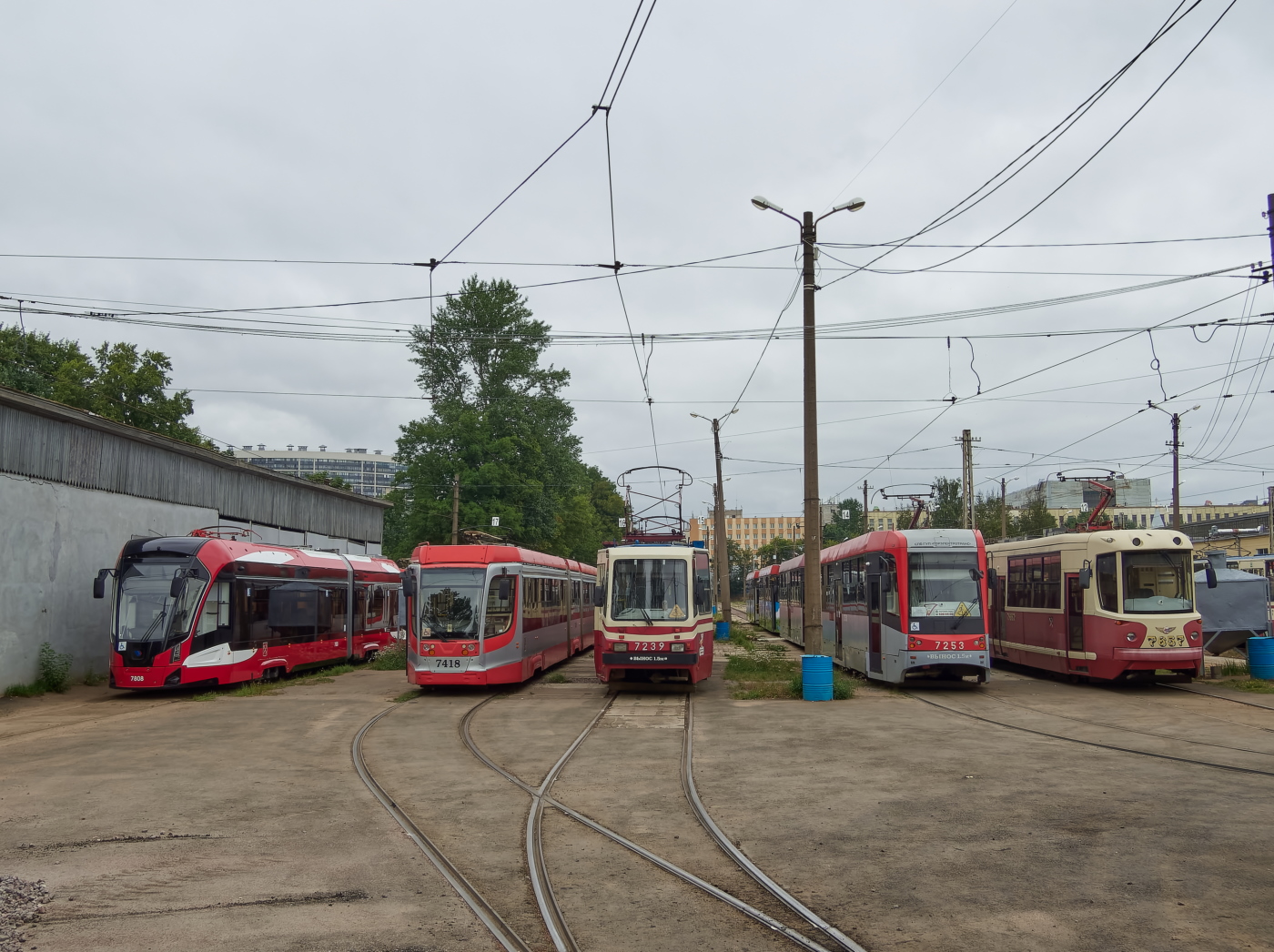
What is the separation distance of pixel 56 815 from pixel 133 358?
3584 centimetres

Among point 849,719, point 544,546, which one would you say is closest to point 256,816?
point 849,719

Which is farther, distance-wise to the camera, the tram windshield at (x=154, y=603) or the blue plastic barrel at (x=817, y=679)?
the tram windshield at (x=154, y=603)

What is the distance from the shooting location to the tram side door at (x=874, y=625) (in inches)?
753

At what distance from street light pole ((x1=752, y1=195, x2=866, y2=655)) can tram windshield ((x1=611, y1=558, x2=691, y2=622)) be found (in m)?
2.24

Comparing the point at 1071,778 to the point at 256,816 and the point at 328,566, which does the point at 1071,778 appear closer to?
the point at 256,816

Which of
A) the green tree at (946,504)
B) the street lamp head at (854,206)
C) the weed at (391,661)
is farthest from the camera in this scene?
the green tree at (946,504)

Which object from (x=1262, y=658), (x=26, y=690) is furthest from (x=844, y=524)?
(x=26, y=690)

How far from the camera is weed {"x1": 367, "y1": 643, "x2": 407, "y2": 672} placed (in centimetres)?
2623

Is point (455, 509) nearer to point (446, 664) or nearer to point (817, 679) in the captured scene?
point (446, 664)

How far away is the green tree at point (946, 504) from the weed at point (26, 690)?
4693 cm

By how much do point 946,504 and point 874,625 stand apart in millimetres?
43884

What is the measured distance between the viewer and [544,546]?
48.7m

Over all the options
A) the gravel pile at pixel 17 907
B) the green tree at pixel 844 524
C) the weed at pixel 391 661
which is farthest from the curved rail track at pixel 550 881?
the green tree at pixel 844 524

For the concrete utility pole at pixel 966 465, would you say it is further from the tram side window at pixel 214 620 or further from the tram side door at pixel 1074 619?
the tram side window at pixel 214 620
